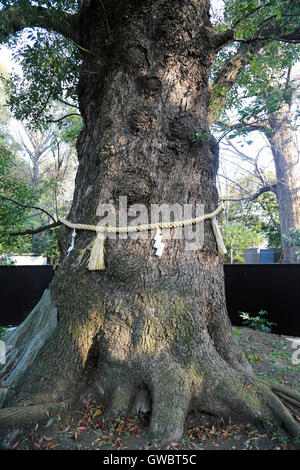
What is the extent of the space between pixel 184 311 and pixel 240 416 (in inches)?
24.8

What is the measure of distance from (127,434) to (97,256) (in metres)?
0.97

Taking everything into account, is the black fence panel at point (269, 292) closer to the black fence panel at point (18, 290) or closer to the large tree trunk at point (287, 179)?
the large tree trunk at point (287, 179)

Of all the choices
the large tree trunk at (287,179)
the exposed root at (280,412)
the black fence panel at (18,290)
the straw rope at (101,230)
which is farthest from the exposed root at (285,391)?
the large tree trunk at (287,179)

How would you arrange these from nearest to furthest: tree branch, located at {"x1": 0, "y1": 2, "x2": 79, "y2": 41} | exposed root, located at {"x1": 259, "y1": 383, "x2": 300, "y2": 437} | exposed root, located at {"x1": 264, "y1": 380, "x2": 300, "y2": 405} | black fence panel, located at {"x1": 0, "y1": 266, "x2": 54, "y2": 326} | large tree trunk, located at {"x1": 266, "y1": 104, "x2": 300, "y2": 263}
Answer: exposed root, located at {"x1": 259, "y1": 383, "x2": 300, "y2": 437}
exposed root, located at {"x1": 264, "y1": 380, "x2": 300, "y2": 405}
tree branch, located at {"x1": 0, "y1": 2, "x2": 79, "y2": 41}
black fence panel, located at {"x1": 0, "y1": 266, "x2": 54, "y2": 326}
large tree trunk, located at {"x1": 266, "y1": 104, "x2": 300, "y2": 263}

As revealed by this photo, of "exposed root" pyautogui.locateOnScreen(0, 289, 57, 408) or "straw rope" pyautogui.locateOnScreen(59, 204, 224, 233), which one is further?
"straw rope" pyautogui.locateOnScreen(59, 204, 224, 233)

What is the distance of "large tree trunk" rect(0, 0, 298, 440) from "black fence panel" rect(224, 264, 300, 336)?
9.17 ft

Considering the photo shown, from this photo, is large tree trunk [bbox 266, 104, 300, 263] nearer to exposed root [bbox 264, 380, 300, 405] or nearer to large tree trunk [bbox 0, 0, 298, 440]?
large tree trunk [bbox 0, 0, 298, 440]

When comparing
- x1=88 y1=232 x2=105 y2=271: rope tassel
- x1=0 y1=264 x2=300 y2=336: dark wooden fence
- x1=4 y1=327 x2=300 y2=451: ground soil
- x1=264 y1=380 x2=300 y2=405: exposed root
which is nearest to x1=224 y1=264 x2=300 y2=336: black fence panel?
x1=0 y1=264 x2=300 y2=336: dark wooden fence

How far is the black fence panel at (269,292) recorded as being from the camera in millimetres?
4550

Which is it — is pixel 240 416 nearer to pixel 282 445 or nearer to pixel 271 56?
pixel 282 445

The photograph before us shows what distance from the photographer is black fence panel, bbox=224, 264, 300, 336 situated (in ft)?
14.9

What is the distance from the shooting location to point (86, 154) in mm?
2428

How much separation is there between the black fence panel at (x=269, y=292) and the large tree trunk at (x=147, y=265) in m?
2.80
